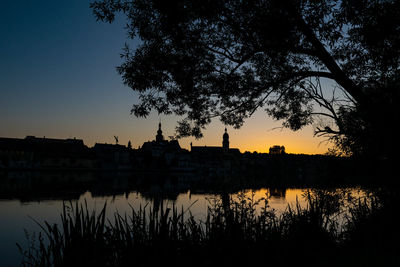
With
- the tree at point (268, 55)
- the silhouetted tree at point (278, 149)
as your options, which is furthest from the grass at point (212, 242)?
the silhouetted tree at point (278, 149)

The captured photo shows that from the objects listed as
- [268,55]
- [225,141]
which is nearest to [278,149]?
[225,141]

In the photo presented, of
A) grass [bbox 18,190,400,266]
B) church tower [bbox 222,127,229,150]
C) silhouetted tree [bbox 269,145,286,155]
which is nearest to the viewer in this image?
grass [bbox 18,190,400,266]

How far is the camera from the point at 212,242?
20.4ft

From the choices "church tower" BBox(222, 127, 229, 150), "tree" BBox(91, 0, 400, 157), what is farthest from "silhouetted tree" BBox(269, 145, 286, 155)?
"tree" BBox(91, 0, 400, 157)

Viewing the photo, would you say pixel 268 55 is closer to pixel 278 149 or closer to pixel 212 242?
pixel 212 242

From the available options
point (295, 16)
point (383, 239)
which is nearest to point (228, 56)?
point (295, 16)

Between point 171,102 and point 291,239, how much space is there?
7.12 meters

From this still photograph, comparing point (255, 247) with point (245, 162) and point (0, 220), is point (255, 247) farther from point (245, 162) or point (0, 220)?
point (245, 162)

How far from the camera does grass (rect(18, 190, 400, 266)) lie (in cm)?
512

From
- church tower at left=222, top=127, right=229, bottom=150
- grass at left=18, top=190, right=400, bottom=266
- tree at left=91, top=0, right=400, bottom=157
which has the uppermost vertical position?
church tower at left=222, top=127, right=229, bottom=150

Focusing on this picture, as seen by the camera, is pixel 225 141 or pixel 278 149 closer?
pixel 225 141

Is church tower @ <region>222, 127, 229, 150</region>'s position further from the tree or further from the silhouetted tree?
the tree

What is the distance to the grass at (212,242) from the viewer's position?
5.12 meters

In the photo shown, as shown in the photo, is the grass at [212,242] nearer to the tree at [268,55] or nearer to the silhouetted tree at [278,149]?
the tree at [268,55]
